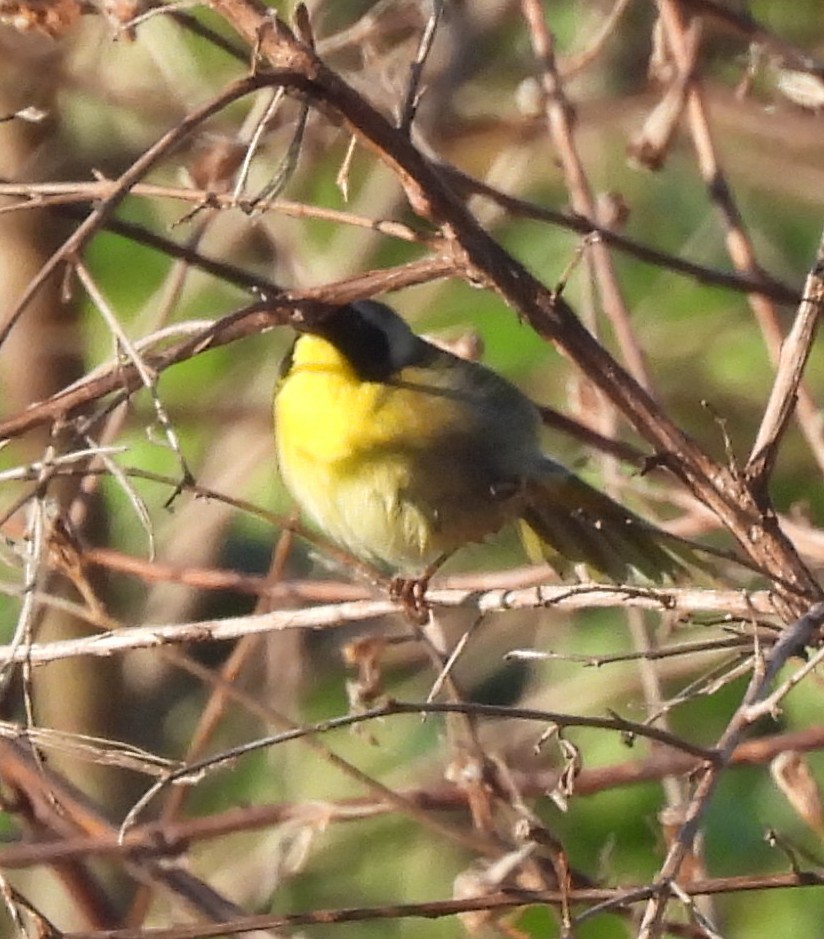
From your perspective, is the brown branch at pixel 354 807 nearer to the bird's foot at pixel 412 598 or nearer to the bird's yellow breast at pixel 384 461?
the bird's foot at pixel 412 598

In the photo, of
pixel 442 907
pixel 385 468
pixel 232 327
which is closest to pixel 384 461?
pixel 385 468

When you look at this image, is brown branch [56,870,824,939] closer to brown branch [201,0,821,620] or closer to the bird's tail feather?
brown branch [201,0,821,620]

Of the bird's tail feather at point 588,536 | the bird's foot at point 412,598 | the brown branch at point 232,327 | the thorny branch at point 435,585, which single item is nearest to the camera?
the thorny branch at point 435,585

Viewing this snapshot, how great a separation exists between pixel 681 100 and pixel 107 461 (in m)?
1.07

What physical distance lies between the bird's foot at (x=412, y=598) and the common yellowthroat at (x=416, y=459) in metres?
0.23

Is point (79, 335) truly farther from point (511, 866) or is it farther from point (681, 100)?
point (511, 866)

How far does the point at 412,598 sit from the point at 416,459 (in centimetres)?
50

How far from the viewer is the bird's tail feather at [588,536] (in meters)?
2.49

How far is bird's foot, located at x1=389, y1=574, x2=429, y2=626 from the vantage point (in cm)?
196

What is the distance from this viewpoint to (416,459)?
2520 millimetres

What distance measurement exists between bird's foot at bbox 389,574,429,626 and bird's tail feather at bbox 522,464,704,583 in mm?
278

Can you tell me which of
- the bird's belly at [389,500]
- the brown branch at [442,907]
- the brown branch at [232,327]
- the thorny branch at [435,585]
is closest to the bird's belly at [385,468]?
the bird's belly at [389,500]

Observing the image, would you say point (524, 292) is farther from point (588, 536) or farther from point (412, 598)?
point (588, 536)

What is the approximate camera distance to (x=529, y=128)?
304cm
